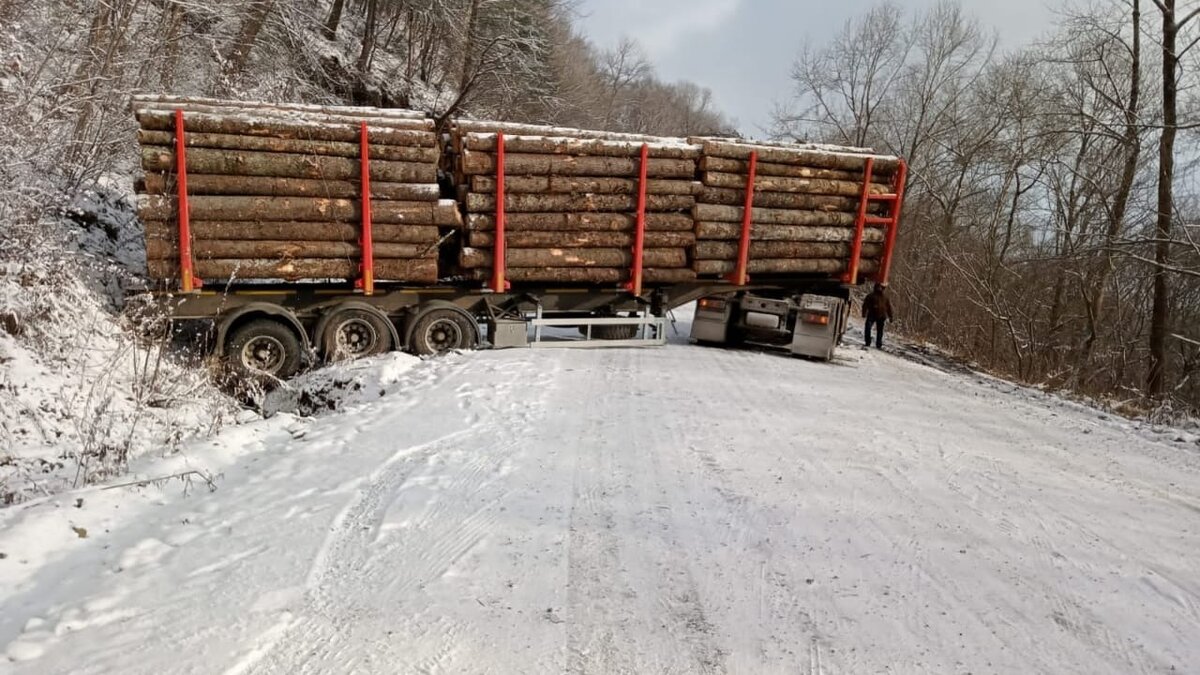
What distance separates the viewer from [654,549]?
3818mm

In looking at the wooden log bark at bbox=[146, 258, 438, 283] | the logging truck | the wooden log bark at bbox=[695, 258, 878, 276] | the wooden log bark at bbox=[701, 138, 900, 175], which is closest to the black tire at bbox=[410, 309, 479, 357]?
the logging truck

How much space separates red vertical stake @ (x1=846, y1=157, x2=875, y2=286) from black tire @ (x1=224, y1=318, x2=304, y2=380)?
8718mm

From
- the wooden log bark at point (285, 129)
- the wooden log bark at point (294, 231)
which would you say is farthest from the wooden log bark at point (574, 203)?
the wooden log bark at point (285, 129)

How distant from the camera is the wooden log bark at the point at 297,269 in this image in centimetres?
→ 822

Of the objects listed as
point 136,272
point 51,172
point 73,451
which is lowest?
point 73,451

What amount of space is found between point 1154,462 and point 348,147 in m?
9.25

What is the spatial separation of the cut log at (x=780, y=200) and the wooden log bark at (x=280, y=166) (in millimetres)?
4254

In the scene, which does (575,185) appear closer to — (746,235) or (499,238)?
(499,238)

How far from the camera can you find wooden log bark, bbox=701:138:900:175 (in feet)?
35.5

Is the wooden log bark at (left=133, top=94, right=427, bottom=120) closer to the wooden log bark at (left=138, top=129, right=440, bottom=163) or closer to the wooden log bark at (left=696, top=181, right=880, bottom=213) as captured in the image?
the wooden log bark at (left=138, top=129, right=440, bottom=163)

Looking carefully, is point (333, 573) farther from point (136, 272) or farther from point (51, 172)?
point (136, 272)

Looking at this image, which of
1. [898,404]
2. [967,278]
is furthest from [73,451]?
[967,278]

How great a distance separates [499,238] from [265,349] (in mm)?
3289

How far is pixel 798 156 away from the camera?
11258 millimetres
